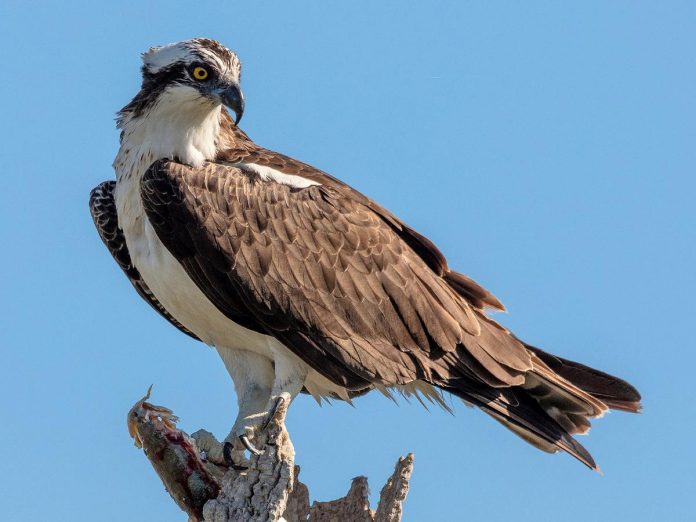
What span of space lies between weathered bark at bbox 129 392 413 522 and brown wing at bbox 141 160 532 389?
94 centimetres

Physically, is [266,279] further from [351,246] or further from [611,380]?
[611,380]

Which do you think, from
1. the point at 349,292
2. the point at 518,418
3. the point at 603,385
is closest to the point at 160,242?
the point at 349,292

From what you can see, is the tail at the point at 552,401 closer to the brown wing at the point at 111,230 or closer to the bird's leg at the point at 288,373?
the bird's leg at the point at 288,373

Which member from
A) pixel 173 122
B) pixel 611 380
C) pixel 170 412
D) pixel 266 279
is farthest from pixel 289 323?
pixel 611 380

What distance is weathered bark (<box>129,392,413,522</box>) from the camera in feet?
22.0

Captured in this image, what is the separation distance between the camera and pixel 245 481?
22.2 ft

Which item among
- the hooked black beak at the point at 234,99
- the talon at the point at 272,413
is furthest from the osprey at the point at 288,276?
the talon at the point at 272,413

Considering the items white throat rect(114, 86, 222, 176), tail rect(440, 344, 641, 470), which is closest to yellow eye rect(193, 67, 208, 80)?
white throat rect(114, 86, 222, 176)

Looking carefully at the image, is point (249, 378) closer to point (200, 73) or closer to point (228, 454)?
point (228, 454)

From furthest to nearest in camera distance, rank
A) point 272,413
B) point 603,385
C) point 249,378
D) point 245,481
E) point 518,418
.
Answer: point 603,385 < point 249,378 < point 518,418 < point 272,413 < point 245,481

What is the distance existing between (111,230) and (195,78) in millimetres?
1458

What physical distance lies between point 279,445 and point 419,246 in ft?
8.75

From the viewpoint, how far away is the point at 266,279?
320 inches

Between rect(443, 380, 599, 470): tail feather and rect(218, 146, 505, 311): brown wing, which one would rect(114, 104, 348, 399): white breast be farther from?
rect(443, 380, 599, 470): tail feather
